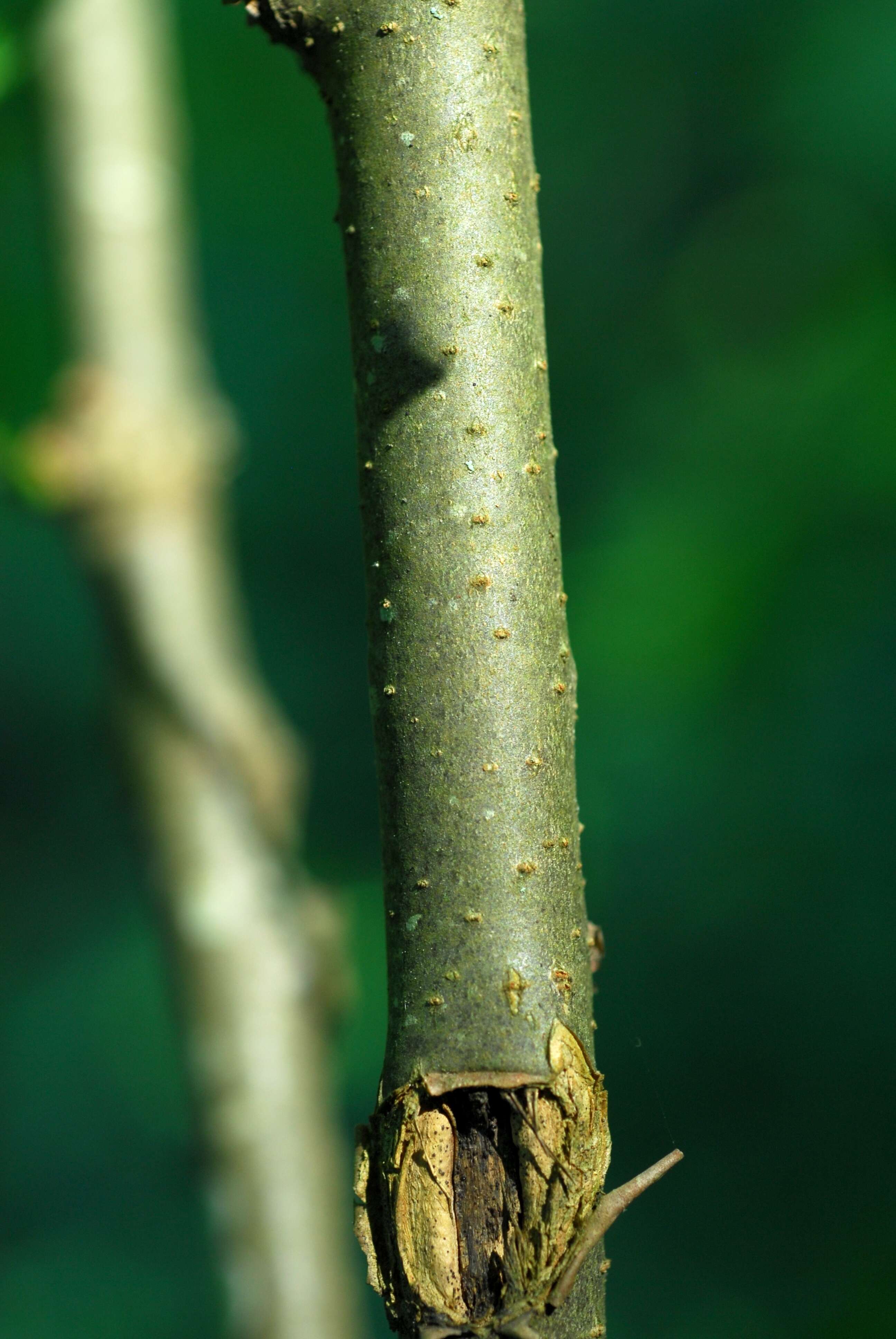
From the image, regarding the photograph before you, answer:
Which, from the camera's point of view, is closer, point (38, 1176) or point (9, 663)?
point (38, 1176)

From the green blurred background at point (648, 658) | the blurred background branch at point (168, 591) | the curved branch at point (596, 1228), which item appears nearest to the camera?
the curved branch at point (596, 1228)

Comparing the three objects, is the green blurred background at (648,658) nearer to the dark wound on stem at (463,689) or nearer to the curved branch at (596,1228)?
the dark wound on stem at (463,689)

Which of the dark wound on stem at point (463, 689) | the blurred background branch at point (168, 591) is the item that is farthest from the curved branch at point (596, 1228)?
the blurred background branch at point (168, 591)

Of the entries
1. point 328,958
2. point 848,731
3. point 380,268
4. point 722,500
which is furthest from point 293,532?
point 380,268

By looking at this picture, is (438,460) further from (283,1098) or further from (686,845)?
(686,845)

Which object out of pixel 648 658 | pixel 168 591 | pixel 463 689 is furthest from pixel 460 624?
pixel 648 658

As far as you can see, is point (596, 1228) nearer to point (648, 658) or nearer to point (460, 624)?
point (460, 624)
